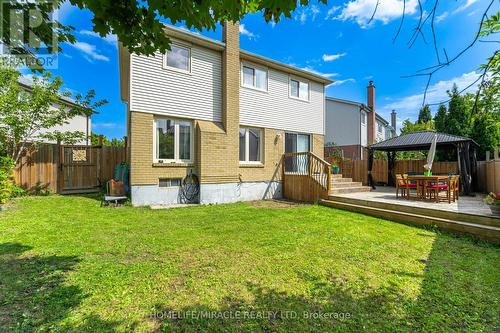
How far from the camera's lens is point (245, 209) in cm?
818

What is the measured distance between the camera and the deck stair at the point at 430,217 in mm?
5301

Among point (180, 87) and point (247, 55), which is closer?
point (180, 87)

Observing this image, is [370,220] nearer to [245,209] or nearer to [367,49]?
[245,209]

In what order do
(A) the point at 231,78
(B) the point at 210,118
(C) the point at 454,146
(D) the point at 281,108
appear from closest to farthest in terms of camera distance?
(B) the point at 210,118
(A) the point at 231,78
(C) the point at 454,146
(D) the point at 281,108

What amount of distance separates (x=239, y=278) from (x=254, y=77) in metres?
9.26

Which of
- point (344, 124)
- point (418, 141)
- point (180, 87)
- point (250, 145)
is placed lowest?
point (250, 145)

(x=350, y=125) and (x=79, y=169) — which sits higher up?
(x=350, y=125)

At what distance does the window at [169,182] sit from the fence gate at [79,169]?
3942 millimetres

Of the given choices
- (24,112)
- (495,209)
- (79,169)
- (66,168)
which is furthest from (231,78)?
(495,209)

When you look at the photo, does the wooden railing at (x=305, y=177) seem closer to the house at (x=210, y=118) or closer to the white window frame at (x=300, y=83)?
the house at (x=210, y=118)

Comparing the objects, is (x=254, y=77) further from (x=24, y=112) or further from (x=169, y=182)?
(x=24, y=112)

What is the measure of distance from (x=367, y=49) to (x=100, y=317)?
174 inches

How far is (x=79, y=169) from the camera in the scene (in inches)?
397

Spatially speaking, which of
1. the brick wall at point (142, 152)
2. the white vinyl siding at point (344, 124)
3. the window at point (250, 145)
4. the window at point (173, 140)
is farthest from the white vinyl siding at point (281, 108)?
the white vinyl siding at point (344, 124)
